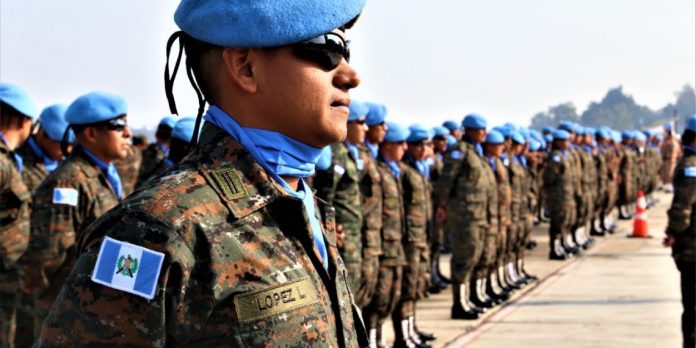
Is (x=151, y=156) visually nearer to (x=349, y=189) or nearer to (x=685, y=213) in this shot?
(x=349, y=189)

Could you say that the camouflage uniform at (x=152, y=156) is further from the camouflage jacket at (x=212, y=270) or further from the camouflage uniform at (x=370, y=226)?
the camouflage jacket at (x=212, y=270)

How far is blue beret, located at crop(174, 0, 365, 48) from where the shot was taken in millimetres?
1671

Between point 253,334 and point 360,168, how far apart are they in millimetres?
5786

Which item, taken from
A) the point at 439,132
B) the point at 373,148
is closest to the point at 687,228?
the point at 373,148

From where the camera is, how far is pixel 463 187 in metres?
10.4

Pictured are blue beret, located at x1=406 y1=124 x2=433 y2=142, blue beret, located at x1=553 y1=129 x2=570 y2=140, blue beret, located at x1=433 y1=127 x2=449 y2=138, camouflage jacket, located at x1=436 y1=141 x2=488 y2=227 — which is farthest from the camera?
blue beret, located at x1=553 y1=129 x2=570 y2=140

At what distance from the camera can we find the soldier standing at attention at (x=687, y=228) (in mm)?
7336

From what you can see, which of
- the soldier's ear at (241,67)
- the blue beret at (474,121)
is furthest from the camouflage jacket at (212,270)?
the blue beret at (474,121)

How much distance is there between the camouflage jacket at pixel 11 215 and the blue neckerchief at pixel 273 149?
4.00m

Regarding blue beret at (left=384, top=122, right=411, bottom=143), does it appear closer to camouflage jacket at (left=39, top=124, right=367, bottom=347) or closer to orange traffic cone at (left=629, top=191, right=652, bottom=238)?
camouflage jacket at (left=39, top=124, right=367, bottom=347)

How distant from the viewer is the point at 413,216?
8430mm

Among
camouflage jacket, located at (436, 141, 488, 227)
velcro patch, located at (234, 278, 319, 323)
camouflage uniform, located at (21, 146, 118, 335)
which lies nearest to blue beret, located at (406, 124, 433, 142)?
camouflage jacket, located at (436, 141, 488, 227)

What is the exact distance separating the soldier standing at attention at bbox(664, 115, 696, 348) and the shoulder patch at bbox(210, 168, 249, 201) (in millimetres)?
6246

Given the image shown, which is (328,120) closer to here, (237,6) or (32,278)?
(237,6)
